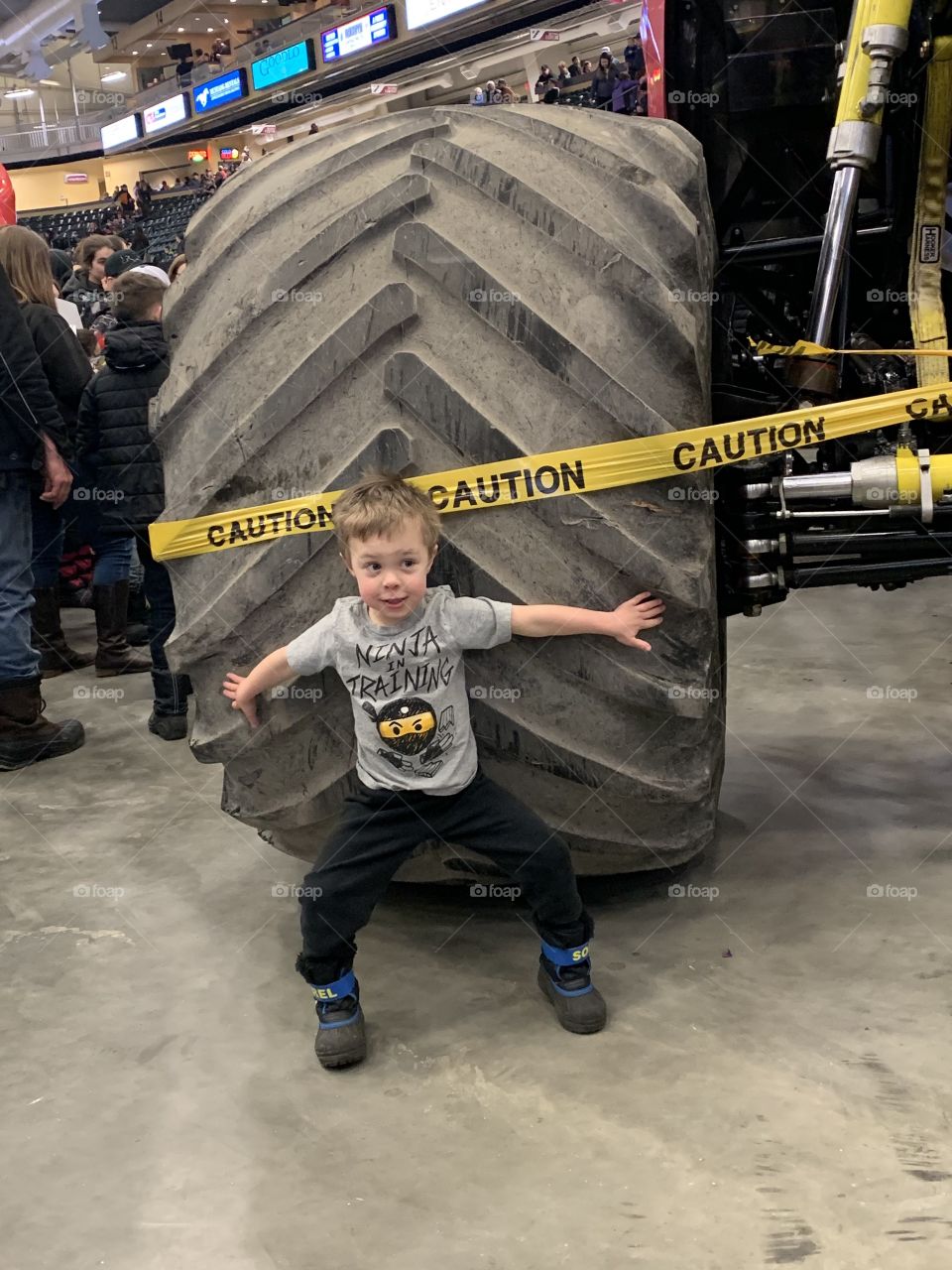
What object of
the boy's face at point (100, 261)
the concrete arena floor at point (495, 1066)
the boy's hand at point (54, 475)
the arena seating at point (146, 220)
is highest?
the boy's face at point (100, 261)

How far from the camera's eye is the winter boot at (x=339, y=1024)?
218 cm

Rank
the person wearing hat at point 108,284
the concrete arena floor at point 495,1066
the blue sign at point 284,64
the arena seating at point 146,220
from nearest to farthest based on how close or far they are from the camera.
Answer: the concrete arena floor at point 495,1066 → the person wearing hat at point 108,284 → the arena seating at point 146,220 → the blue sign at point 284,64

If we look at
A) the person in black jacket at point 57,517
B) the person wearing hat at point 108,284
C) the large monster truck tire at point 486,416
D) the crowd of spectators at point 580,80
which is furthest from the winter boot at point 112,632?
the crowd of spectators at point 580,80

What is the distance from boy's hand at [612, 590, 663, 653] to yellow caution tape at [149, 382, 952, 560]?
19 cm

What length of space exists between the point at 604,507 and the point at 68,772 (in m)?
2.48

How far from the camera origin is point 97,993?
250cm

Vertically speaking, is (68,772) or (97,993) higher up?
(97,993)

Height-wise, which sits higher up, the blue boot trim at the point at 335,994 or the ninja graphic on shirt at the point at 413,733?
the ninja graphic on shirt at the point at 413,733

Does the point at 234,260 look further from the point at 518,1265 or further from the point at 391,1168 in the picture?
the point at 518,1265

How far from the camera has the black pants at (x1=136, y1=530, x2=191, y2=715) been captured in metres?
4.25

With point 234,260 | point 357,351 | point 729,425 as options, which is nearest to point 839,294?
point 729,425

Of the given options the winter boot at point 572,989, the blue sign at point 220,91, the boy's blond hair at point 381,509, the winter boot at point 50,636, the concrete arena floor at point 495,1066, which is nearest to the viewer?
Answer: the concrete arena floor at point 495,1066

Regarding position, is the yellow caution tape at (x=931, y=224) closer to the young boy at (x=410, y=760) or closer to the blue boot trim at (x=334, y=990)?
the young boy at (x=410, y=760)

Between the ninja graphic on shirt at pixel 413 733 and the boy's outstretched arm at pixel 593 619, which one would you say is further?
the ninja graphic on shirt at pixel 413 733
